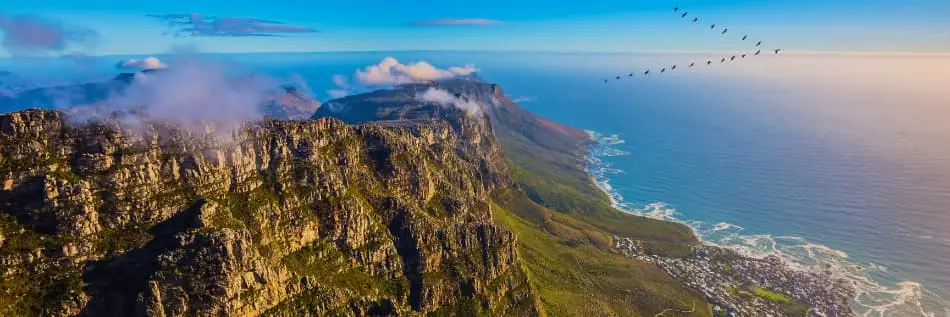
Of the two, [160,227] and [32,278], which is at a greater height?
[160,227]

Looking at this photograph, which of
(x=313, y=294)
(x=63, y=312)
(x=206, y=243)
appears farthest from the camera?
(x=313, y=294)

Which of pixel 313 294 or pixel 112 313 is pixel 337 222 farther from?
pixel 112 313

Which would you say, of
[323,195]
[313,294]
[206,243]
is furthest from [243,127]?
[313,294]

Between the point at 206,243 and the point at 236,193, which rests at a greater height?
the point at 236,193

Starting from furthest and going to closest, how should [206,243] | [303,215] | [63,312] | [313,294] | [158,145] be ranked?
1. [303,215]
2. [313,294]
3. [158,145]
4. [206,243]
5. [63,312]

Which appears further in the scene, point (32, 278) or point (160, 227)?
point (160, 227)

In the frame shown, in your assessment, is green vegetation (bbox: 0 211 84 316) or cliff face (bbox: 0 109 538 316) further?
cliff face (bbox: 0 109 538 316)

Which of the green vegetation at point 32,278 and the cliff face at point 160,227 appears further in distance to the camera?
the cliff face at point 160,227

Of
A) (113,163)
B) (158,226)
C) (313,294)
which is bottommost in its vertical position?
(313,294)

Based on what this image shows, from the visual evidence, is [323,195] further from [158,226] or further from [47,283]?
[47,283]

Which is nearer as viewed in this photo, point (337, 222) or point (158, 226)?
point (158, 226)
